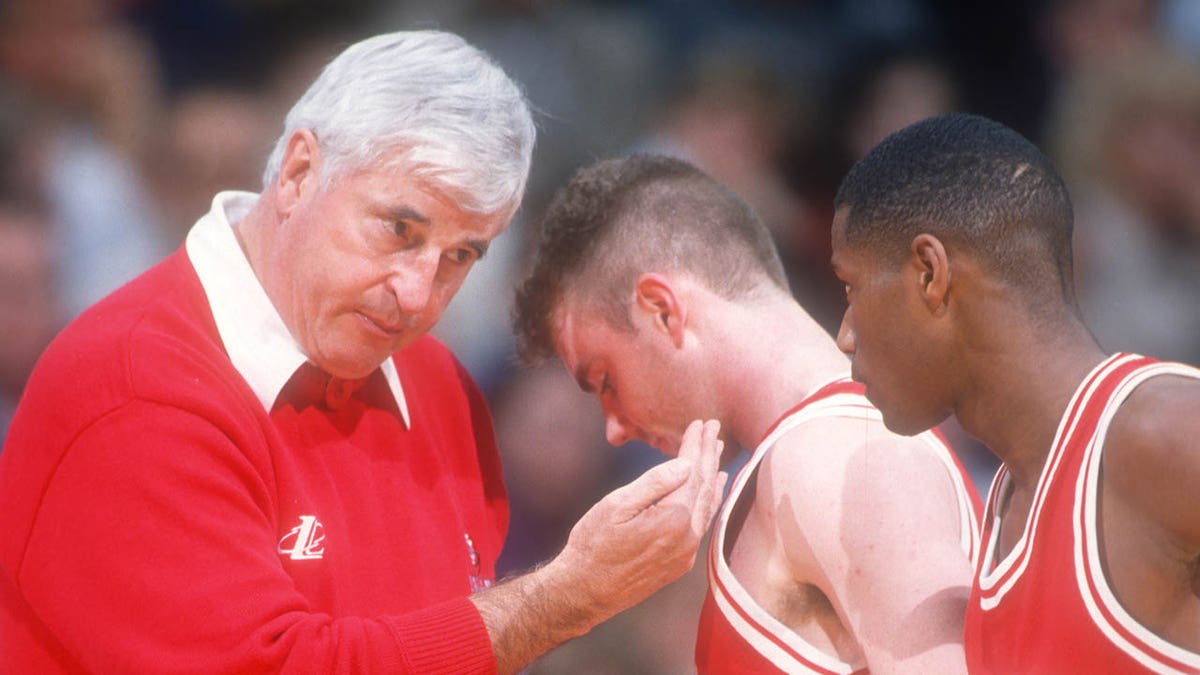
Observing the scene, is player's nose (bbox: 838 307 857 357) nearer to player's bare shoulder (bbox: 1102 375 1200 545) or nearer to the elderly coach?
the elderly coach

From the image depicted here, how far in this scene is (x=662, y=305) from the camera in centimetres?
238

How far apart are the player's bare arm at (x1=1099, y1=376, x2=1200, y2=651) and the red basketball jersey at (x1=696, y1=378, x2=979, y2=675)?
1.65 feet

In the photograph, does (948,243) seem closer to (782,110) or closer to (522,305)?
(522,305)

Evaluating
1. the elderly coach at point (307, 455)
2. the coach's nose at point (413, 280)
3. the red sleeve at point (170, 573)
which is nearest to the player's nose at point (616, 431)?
the elderly coach at point (307, 455)

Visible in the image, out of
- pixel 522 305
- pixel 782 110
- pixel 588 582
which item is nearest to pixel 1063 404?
pixel 588 582

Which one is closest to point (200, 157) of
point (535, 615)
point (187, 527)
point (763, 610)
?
point (187, 527)

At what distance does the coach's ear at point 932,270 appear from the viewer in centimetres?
164

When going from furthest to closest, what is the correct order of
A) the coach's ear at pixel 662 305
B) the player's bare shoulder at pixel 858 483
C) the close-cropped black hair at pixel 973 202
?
the coach's ear at pixel 662 305 → the player's bare shoulder at pixel 858 483 → the close-cropped black hair at pixel 973 202

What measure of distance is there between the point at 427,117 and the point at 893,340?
80cm

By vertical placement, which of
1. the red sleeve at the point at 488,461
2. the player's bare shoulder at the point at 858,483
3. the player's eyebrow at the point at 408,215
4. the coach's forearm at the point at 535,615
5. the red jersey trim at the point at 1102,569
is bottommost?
the red sleeve at the point at 488,461

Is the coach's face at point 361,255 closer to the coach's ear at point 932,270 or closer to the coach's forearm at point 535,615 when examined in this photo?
the coach's forearm at point 535,615

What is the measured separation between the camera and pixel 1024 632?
1.55m

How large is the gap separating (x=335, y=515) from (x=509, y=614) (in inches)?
13.8

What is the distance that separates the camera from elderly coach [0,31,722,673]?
1.81m
